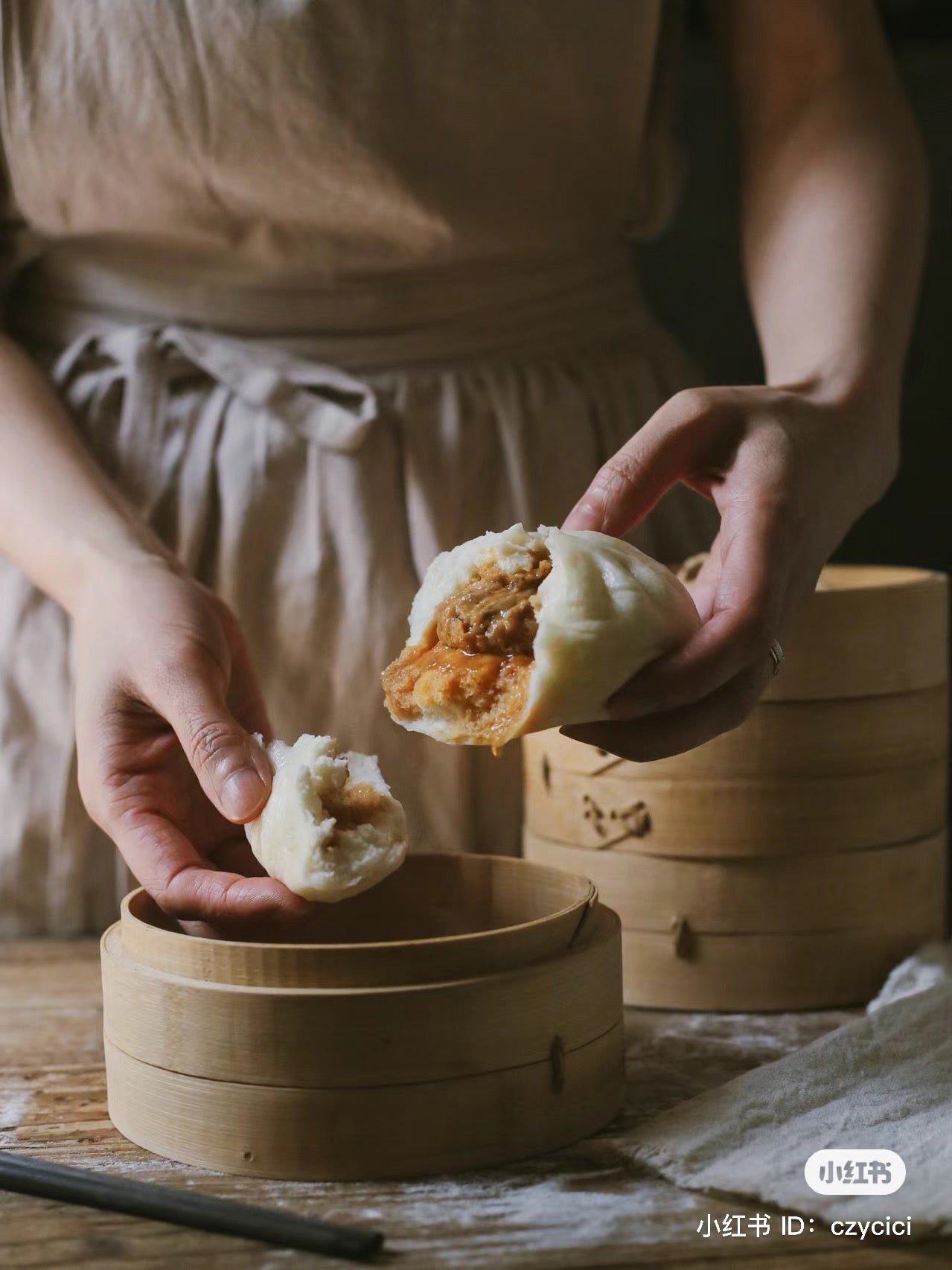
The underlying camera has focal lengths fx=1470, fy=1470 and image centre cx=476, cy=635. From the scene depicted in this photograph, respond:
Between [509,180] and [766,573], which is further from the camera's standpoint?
[509,180]

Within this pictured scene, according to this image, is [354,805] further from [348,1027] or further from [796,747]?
[796,747]

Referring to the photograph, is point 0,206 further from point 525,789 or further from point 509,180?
point 525,789

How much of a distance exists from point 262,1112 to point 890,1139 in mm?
528

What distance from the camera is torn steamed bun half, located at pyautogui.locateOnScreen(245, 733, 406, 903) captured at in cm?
130

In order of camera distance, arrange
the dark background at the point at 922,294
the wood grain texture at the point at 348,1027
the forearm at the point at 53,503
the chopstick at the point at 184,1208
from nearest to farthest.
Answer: the chopstick at the point at 184,1208 < the wood grain texture at the point at 348,1027 < the forearm at the point at 53,503 < the dark background at the point at 922,294

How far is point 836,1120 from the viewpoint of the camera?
1274 mm

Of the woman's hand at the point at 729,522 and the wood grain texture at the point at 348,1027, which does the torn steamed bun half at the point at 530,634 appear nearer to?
the woman's hand at the point at 729,522

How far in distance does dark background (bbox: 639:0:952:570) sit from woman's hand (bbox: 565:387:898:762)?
3.55ft

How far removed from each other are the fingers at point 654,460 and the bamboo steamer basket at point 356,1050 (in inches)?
14.9

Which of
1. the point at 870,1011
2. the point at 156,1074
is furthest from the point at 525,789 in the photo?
the point at 156,1074

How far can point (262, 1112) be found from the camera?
1.21m

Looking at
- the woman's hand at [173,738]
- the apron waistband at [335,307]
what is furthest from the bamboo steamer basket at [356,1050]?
the apron waistband at [335,307]

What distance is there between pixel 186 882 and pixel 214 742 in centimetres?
14

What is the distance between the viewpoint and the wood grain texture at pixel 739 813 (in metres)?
1.65
